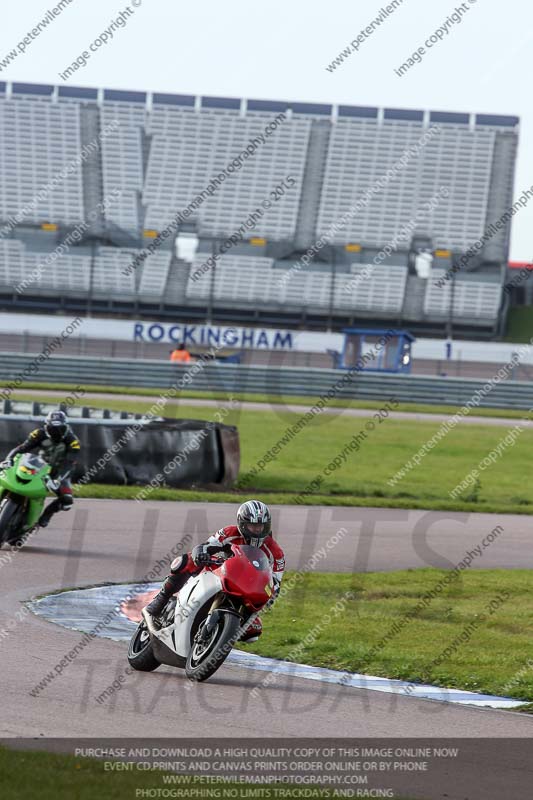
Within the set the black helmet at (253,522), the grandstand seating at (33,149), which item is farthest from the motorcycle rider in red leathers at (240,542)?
the grandstand seating at (33,149)

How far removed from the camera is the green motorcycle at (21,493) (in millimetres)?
12773

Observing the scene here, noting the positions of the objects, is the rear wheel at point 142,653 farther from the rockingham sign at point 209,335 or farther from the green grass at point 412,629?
the rockingham sign at point 209,335

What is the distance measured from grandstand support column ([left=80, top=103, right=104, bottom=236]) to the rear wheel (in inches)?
2279

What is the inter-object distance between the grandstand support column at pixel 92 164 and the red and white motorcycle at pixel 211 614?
58.1 meters

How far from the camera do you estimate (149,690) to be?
297 inches

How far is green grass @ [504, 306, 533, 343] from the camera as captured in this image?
65188 millimetres

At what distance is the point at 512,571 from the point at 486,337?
50283 millimetres

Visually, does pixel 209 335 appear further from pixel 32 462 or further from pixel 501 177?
pixel 32 462

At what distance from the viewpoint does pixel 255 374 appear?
40.8 metres

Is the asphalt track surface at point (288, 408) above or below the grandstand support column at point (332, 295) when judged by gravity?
below

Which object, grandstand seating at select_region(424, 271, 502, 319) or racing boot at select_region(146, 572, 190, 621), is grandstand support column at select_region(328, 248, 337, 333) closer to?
grandstand seating at select_region(424, 271, 502, 319)

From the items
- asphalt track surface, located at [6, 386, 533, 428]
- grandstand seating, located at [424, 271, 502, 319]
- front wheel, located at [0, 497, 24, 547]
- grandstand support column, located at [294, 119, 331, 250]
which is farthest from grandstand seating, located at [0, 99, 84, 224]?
front wheel, located at [0, 497, 24, 547]

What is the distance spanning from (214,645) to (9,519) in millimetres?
5580

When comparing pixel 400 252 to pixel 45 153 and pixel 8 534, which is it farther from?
pixel 8 534
